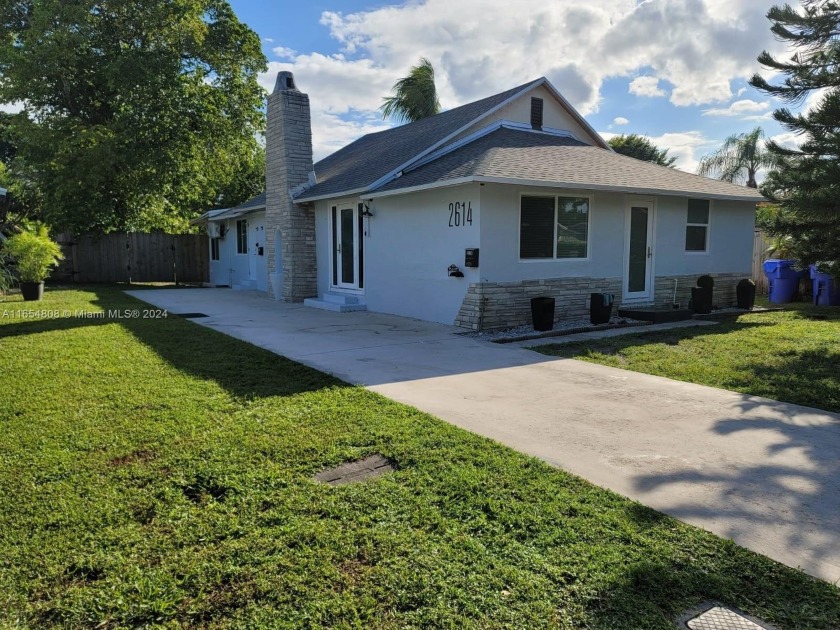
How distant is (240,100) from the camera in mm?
23391

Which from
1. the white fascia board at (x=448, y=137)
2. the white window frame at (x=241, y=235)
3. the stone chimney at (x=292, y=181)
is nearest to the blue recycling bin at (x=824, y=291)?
the white fascia board at (x=448, y=137)

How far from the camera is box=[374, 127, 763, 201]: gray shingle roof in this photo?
9359 mm

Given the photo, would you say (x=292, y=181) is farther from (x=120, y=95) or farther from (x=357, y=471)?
(x=357, y=471)

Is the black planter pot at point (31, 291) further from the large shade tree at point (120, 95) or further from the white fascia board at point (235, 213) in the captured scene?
the large shade tree at point (120, 95)

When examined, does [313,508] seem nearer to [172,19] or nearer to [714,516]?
[714,516]

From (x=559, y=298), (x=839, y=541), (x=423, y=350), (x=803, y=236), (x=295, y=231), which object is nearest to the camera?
(x=839, y=541)

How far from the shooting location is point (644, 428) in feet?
15.1

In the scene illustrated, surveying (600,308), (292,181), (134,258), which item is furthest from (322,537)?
(134,258)

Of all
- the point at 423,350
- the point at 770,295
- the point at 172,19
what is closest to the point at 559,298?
the point at 423,350

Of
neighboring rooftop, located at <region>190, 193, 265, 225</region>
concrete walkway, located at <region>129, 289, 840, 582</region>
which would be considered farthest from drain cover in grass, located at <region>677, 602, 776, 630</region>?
neighboring rooftop, located at <region>190, 193, 265, 225</region>

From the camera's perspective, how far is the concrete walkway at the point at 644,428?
314 centimetres

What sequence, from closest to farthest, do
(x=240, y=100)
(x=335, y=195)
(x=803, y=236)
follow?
(x=803, y=236) → (x=335, y=195) → (x=240, y=100)

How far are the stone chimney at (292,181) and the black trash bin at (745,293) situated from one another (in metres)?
9.80

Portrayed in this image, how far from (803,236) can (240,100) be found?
21169 millimetres
